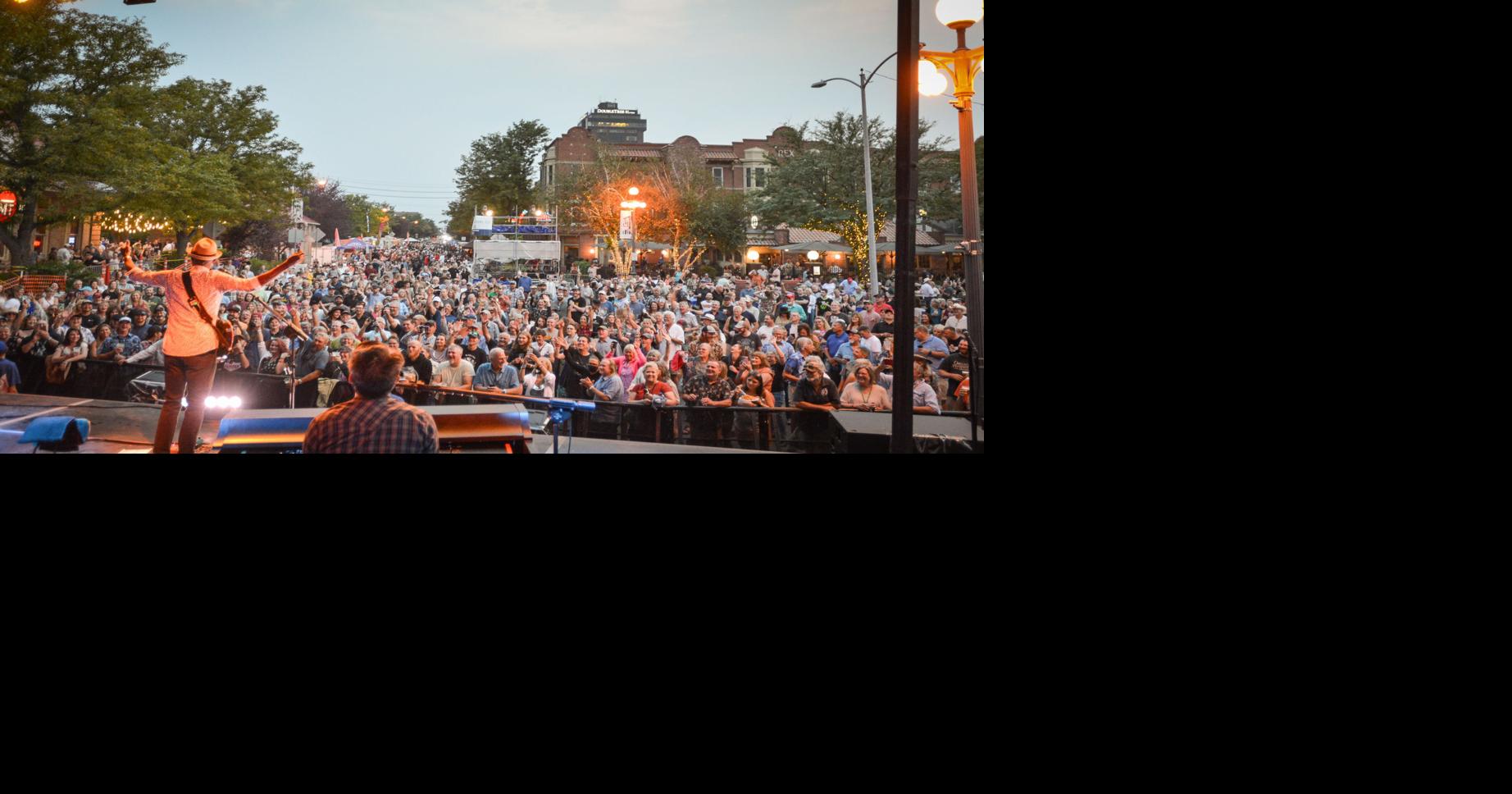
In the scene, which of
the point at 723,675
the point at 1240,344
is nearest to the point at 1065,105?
the point at 1240,344

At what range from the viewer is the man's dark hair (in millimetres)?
3217

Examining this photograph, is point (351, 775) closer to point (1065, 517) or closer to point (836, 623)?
point (836, 623)

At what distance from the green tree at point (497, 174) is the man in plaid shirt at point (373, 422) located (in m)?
1.38

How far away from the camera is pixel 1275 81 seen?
2707 mm

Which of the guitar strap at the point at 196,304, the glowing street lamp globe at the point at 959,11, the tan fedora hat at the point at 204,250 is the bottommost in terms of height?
the guitar strap at the point at 196,304

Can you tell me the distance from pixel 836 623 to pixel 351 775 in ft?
4.74

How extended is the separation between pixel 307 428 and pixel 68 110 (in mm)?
1953

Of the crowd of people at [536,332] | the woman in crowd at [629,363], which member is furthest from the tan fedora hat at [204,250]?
the woman in crowd at [629,363]

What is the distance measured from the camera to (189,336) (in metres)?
3.98

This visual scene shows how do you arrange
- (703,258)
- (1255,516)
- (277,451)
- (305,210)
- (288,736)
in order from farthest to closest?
1. (703,258)
2. (305,210)
3. (277,451)
4. (1255,516)
5. (288,736)

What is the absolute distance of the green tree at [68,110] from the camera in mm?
3855

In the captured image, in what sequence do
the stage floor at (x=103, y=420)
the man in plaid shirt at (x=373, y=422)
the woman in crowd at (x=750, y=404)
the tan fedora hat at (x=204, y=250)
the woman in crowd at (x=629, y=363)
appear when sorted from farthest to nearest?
the woman in crowd at (x=750, y=404) → the woman in crowd at (x=629, y=363) → the tan fedora hat at (x=204, y=250) → the stage floor at (x=103, y=420) → the man in plaid shirt at (x=373, y=422)

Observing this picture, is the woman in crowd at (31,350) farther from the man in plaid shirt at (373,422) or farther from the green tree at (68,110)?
the man in plaid shirt at (373,422)

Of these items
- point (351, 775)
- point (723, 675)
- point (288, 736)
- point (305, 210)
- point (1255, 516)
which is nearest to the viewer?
point (351, 775)
